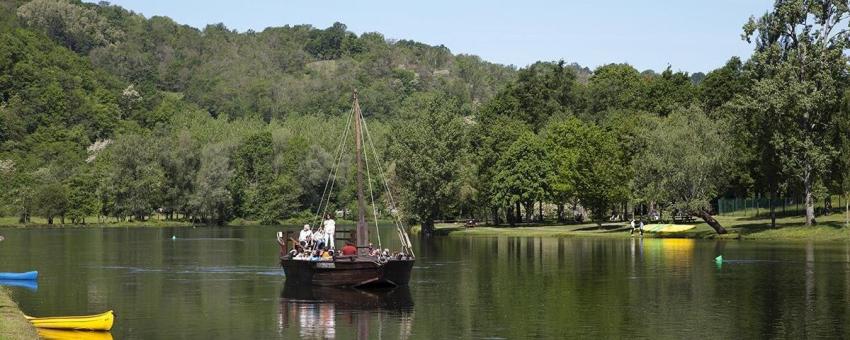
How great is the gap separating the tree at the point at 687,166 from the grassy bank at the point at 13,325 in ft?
235

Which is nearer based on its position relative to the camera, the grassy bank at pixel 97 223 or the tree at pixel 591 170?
the tree at pixel 591 170

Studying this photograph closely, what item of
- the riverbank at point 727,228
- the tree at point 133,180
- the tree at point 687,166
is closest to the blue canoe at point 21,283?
the tree at point 687,166

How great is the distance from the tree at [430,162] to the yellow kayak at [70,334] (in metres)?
92.7

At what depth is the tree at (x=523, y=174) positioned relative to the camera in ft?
453

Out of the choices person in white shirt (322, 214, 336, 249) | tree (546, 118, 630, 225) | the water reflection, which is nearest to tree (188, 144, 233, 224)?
tree (546, 118, 630, 225)

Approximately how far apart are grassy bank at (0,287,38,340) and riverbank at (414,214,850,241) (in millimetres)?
75530

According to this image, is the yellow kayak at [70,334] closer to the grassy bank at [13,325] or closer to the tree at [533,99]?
the grassy bank at [13,325]

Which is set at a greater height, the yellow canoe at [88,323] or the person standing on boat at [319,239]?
the person standing on boat at [319,239]

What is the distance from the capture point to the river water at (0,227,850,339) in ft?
141

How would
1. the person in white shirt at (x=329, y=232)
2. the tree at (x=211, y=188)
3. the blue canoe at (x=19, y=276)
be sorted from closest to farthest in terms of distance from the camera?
the person in white shirt at (x=329, y=232) → the blue canoe at (x=19, y=276) → the tree at (x=211, y=188)

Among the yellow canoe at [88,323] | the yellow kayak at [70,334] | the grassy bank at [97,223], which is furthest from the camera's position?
the grassy bank at [97,223]

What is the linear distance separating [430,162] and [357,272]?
7603 centimetres

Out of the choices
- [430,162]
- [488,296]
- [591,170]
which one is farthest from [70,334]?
[430,162]

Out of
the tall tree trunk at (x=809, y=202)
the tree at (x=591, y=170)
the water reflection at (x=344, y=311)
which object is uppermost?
the tree at (x=591, y=170)
